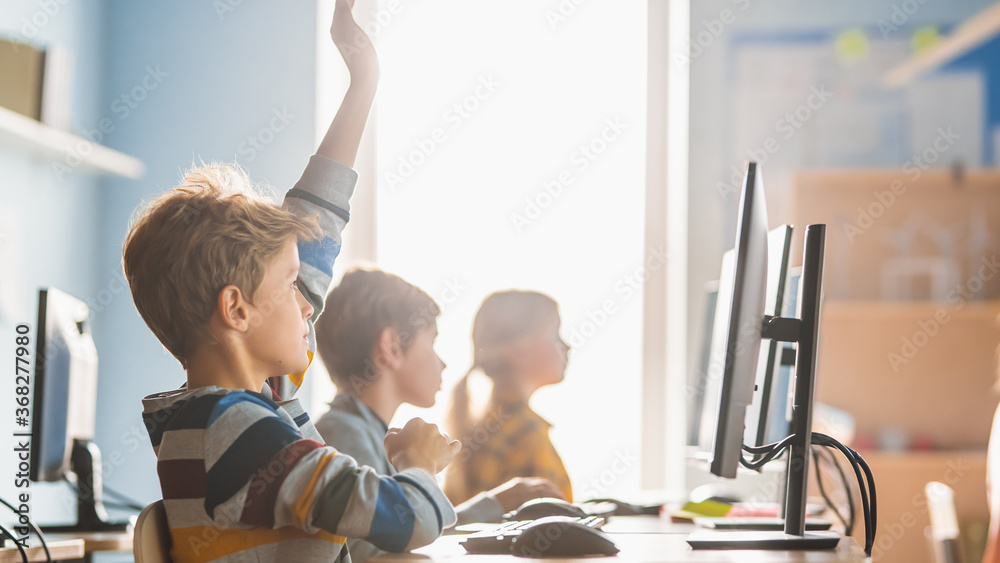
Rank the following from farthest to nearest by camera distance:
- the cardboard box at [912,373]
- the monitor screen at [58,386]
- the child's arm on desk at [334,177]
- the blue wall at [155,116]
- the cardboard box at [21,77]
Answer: the cardboard box at [912,373]
the blue wall at [155,116]
the cardboard box at [21,77]
the monitor screen at [58,386]
the child's arm on desk at [334,177]

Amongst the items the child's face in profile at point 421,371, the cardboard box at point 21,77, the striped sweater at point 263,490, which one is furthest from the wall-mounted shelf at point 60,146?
the striped sweater at point 263,490

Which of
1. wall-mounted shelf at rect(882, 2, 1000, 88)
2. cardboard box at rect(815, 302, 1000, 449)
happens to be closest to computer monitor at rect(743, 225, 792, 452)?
cardboard box at rect(815, 302, 1000, 449)

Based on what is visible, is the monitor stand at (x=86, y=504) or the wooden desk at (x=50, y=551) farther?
the monitor stand at (x=86, y=504)

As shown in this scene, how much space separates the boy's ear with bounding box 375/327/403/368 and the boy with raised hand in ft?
1.21

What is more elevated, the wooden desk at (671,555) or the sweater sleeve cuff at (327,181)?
the sweater sleeve cuff at (327,181)

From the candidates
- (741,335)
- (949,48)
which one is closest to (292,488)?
(741,335)

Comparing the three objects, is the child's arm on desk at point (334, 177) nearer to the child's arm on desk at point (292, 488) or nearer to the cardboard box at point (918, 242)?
the child's arm on desk at point (292, 488)

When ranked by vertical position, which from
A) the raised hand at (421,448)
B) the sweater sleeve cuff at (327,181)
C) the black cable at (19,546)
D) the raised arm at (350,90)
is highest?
the raised arm at (350,90)

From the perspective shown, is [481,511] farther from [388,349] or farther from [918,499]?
[918,499]

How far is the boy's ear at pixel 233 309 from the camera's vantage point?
1.01m

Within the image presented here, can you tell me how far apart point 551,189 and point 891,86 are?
54.3 inches

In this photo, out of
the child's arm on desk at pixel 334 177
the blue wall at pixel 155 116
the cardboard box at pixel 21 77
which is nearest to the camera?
the child's arm on desk at pixel 334 177

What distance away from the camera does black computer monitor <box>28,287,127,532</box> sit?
1.57 meters

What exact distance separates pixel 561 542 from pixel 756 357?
35 cm
